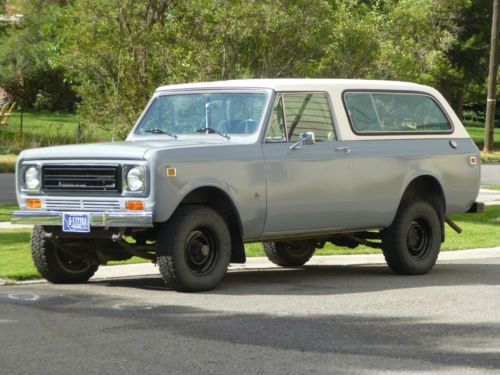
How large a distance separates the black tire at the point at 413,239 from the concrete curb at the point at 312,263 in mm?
1348

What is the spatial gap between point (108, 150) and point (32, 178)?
0.91 metres

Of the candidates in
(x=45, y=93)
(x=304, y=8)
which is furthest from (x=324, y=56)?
(x=45, y=93)

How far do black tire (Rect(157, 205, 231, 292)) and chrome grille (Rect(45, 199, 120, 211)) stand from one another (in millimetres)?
504

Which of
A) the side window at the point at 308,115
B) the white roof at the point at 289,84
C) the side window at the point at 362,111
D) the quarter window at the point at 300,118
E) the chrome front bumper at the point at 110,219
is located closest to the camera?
the chrome front bumper at the point at 110,219

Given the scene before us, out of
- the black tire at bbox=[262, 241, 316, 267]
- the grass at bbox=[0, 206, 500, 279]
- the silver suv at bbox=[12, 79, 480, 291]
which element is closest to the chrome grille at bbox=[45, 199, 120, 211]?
the silver suv at bbox=[12, 79, 480, 291]

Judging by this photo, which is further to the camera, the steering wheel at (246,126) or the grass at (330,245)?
the grass at (330,245)

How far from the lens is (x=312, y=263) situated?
14844mm

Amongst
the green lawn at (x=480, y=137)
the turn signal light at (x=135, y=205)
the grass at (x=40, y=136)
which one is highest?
the turn signal light at (x=135, y=205)

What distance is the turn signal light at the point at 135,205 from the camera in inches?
439

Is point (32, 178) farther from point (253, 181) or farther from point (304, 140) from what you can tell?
point (304, 140)

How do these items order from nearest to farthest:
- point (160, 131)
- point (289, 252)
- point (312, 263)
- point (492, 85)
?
point (160, 131)
point (289, 252)
point (312, 263)
point (492, 85)

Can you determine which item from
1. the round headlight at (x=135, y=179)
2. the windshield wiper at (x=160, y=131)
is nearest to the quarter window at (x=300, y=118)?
the windshield wiper at (x=160, y=131)

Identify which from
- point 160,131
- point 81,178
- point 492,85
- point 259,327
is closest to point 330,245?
point 160,131

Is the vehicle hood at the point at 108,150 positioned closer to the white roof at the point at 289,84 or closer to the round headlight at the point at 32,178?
the round headlight at the point at 32,178
